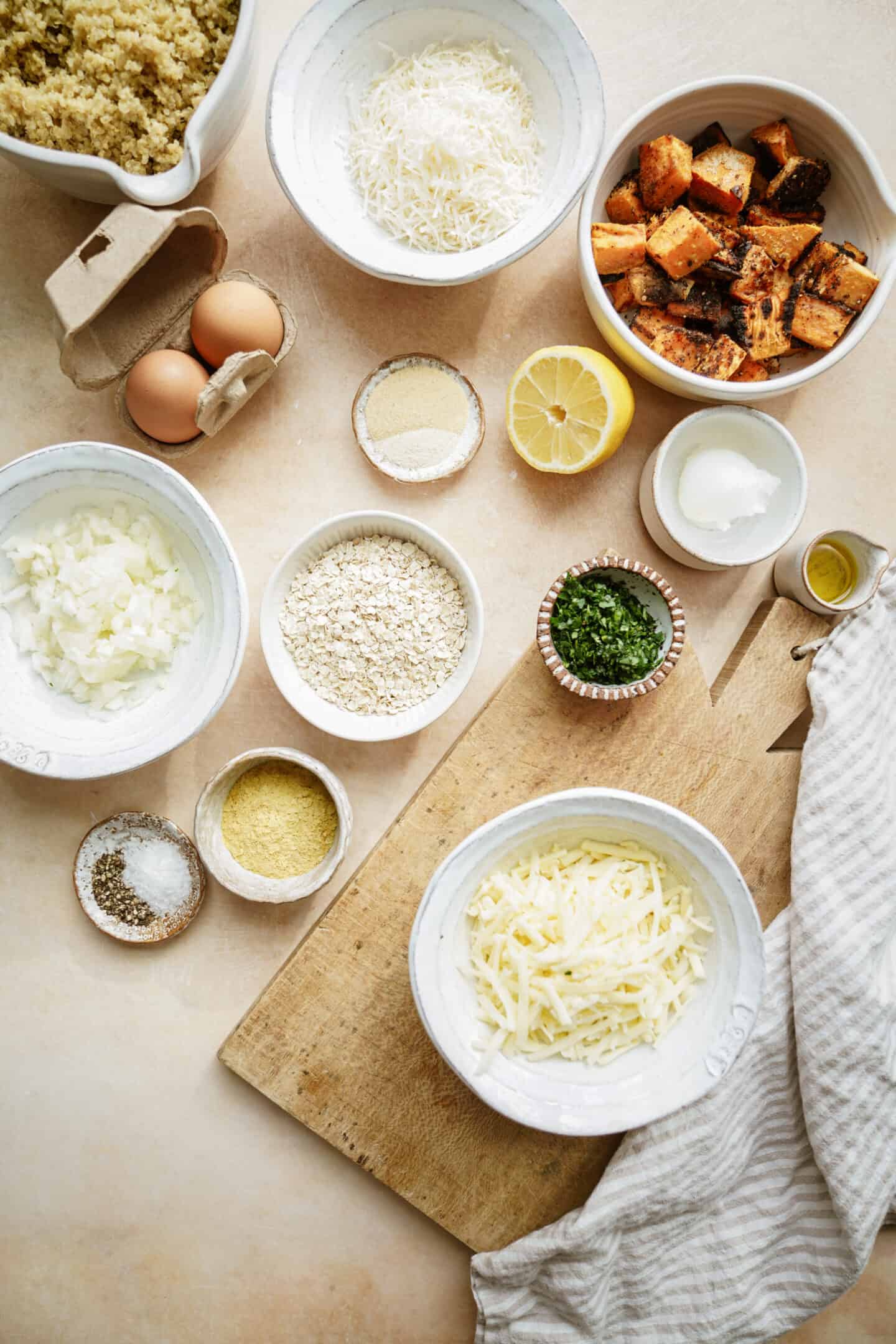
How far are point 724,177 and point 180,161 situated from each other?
1055mm

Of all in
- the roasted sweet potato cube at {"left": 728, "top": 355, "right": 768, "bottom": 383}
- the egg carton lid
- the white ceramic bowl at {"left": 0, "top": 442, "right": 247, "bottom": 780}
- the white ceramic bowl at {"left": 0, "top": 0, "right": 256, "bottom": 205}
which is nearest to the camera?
the white ceramic bowl at {"left": 0, "top": 0, "right": 256, "bottom": 205}

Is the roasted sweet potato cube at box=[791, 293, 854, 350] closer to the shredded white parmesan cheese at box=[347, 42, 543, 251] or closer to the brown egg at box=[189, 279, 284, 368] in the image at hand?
the shredded white parmesan cheese at box=[347, 42, 543, 251]

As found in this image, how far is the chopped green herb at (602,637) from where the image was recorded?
1722 mm

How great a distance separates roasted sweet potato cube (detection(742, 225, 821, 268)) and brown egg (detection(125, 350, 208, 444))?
3.75ft

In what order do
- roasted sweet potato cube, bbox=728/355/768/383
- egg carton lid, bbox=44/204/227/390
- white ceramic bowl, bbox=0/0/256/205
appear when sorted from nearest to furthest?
white ceramic bowl, bbox=0/0/256/205
egg carton lid, bbox=44/204/227/390
roasted sweet potato cube, bbox=728/355/768/383

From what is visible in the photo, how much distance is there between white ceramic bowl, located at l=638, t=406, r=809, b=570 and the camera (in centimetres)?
180

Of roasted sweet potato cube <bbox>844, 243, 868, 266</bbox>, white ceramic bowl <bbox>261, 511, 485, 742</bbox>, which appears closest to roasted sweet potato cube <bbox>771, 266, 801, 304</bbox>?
roasted sweet potato cube <bbox>844, 243, 868, 266</bbox>

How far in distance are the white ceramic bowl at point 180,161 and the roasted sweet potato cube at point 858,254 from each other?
3.96ft

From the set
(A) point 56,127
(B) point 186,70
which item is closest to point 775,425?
(B) point 186,70

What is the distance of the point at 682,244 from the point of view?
174cm

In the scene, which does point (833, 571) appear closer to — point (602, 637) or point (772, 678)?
point (772, 678)

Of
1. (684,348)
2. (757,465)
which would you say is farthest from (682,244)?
(757,465)

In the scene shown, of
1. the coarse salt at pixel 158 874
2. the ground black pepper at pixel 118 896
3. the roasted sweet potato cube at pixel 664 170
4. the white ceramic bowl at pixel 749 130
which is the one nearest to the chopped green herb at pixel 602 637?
the white ceramic bowl at pixel 749 130

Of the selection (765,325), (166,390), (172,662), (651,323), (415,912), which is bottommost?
(415,912)
